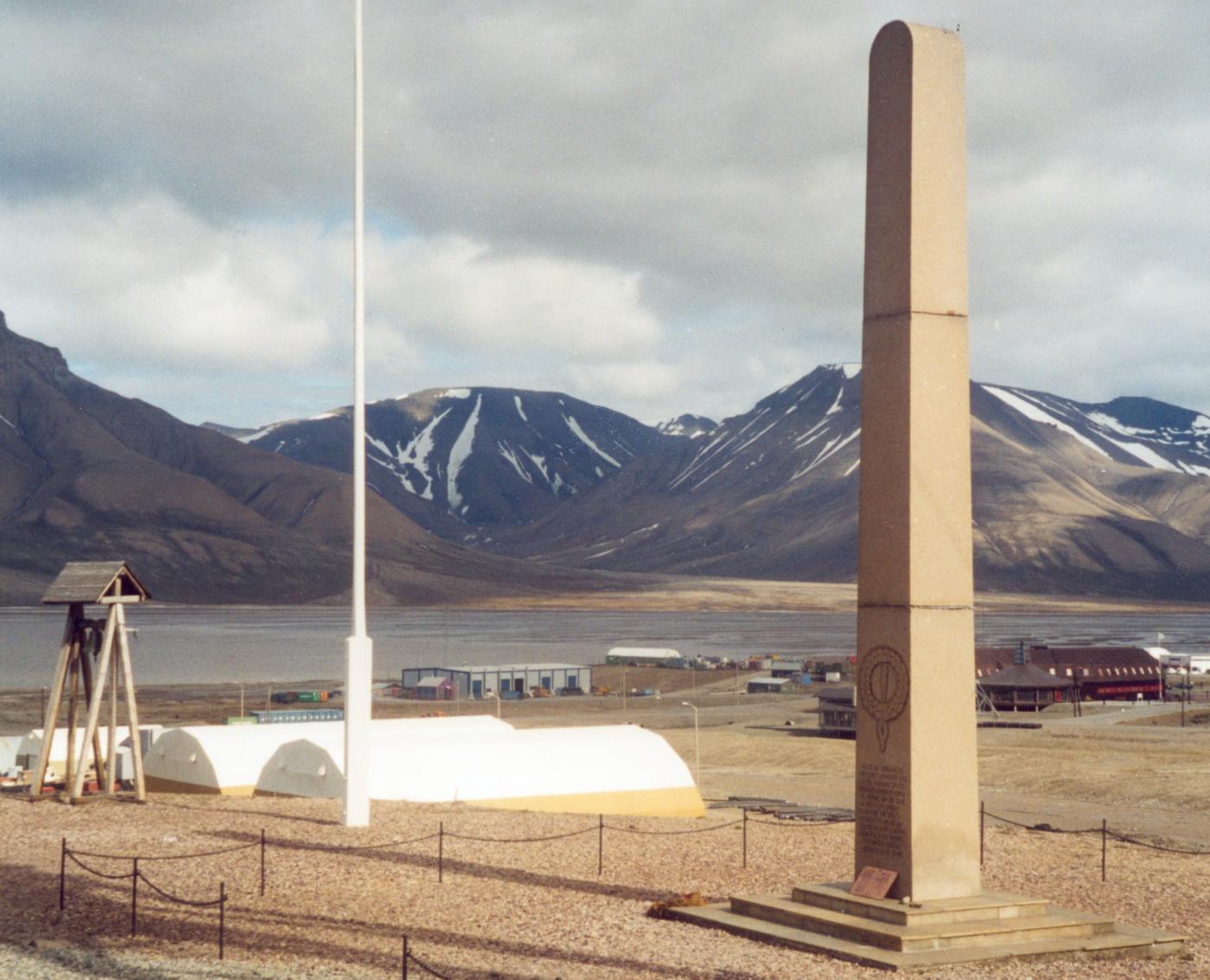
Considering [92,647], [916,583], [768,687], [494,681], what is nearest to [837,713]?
[768,687]

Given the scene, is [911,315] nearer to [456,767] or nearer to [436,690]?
[456,767]

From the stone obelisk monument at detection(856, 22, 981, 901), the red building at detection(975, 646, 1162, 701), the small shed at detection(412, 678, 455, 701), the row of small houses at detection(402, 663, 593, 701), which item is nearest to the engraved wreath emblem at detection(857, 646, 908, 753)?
the stone obelisk monument at detection(856, 22, 981, 901)

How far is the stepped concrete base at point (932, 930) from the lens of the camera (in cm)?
1642

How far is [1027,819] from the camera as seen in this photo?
133 ft

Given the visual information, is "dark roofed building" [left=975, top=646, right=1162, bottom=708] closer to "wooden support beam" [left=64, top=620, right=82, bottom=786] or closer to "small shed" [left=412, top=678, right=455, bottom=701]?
"small shed" [left=412, top=678, right=455, bottom=701]

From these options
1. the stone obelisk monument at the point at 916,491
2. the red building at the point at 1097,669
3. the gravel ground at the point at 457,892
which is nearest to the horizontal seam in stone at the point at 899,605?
the stone obelisk monument at the point at 916,491

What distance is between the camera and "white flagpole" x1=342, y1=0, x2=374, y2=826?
82.1ft

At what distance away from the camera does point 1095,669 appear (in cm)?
10069

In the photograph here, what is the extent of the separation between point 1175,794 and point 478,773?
24.2 metres

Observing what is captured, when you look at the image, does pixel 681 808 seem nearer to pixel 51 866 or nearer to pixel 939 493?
pixel 51 866

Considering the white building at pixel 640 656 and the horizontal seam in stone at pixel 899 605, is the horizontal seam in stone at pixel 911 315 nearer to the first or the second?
the horizontal seam in stone at pixel 899 605

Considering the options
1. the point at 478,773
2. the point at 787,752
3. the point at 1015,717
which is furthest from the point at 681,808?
the point at 1015,717

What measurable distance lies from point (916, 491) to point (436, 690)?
302 feet

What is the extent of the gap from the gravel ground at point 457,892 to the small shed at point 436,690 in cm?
7815
